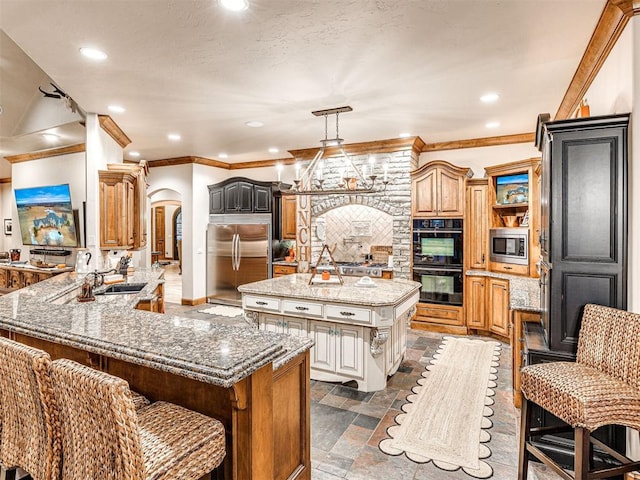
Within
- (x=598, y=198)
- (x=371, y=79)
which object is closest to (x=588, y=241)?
(x=598, y=198)

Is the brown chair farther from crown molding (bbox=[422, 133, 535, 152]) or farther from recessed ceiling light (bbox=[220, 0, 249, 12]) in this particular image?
crown molding (bbox=[422, 133, 535, 152])

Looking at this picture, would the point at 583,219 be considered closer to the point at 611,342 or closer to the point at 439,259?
the point at 611,342

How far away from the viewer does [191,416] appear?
4.89 ft

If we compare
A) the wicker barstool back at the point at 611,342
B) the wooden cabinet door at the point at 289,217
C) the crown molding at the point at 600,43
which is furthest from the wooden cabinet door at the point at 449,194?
the wicker barstool back at the point at 611,342

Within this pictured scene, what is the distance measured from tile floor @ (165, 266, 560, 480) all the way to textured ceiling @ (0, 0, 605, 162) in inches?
113

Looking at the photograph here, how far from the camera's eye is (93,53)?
2.92 metres

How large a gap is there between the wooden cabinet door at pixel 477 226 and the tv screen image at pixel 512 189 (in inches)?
7.4

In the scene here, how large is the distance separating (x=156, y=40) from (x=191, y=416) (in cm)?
257

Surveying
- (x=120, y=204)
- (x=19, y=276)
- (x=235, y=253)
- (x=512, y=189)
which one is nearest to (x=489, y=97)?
(x=512, y=189)

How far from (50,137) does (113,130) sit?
1.42 m

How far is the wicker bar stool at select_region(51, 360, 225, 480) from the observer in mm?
1154

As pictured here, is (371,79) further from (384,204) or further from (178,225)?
(178,225)

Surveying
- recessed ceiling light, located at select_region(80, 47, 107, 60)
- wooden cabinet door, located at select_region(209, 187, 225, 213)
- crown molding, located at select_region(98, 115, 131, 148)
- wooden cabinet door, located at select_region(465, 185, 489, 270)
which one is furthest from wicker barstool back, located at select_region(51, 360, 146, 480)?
wooden cabinet door, located at select_region(209, 187, 225, 213)

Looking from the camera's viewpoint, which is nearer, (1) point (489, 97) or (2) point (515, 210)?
(1) point (489, 97)
